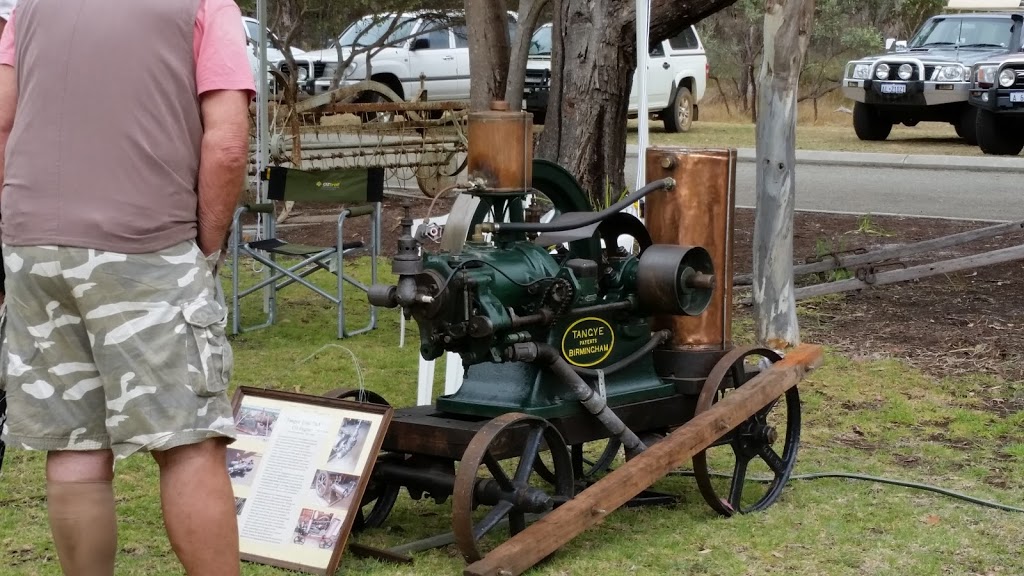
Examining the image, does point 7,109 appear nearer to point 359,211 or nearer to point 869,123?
point 359,211

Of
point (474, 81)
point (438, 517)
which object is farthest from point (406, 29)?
point (438, 517)

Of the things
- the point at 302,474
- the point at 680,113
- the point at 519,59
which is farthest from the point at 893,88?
the point at 302,474

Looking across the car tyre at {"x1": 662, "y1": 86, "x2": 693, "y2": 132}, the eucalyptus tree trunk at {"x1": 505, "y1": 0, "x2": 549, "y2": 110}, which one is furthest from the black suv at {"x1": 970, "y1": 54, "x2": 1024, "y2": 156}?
the eucalyptus tree trunk at {"x1": 505, "y1": 0, "x2": 549, "y2": 110}

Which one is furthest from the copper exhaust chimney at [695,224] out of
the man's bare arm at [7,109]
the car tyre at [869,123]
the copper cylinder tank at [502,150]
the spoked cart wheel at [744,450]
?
the car tyre at [869,123]

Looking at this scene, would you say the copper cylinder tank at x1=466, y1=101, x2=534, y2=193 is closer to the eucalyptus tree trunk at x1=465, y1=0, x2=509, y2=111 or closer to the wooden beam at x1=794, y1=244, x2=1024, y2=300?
the wooden beam at x1=794, y1=244, x2=1024, y2=300

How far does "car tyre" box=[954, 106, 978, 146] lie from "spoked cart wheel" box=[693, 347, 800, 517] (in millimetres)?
15168

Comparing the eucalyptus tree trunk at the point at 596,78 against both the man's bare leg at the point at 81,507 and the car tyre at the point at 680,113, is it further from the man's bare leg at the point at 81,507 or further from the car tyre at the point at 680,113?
the car tyre at the point at 680,113

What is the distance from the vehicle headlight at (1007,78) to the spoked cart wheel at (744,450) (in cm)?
1212

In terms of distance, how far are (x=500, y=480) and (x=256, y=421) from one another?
2.64ft

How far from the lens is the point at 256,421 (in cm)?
412

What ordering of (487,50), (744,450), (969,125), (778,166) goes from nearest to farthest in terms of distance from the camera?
(744,450)
(778,166)
(487,50)
(969,125)

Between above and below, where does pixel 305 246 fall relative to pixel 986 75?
below

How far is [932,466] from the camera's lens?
16.7 ft

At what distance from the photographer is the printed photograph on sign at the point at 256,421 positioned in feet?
13.4
